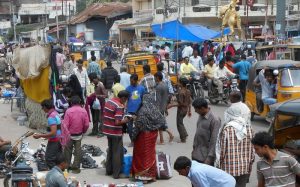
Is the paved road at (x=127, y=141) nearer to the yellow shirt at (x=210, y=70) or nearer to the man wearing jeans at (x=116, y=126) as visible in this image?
the man wearing jeans at (x=116, y=126)

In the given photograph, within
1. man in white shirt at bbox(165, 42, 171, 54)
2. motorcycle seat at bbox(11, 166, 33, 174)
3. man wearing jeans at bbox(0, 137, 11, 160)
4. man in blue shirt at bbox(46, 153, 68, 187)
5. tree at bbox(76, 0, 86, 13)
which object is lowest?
man wearing jeans at bbox(0, 137, 11, 160)

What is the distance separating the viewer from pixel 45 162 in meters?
11.0

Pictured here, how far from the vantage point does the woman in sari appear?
10344 millimetres

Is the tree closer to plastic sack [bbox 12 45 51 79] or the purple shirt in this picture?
plastic sack [bbox 12 45 51 79]

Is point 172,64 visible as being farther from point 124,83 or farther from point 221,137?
point 221,137

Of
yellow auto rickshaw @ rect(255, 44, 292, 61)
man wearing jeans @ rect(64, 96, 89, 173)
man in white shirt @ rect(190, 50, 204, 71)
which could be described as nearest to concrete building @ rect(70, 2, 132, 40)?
yellow auto rickshaw @ rect(255, 44, 292, 61)

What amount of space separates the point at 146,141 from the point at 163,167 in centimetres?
65

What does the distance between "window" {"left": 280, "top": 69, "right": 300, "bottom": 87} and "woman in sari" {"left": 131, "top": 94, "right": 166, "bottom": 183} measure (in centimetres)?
566

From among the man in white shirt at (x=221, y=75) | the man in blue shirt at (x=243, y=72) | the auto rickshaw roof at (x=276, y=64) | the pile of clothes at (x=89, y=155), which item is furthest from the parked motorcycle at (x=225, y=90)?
the pile of clothes at (x=89, y=155)

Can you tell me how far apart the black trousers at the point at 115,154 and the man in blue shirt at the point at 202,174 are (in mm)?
4358

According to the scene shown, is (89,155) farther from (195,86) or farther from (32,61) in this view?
(195,86)

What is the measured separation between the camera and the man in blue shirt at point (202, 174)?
6363mm

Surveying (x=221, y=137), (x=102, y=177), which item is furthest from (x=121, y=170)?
(x=221, y=137)

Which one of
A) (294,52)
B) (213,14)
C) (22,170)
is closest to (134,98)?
(22,170)
